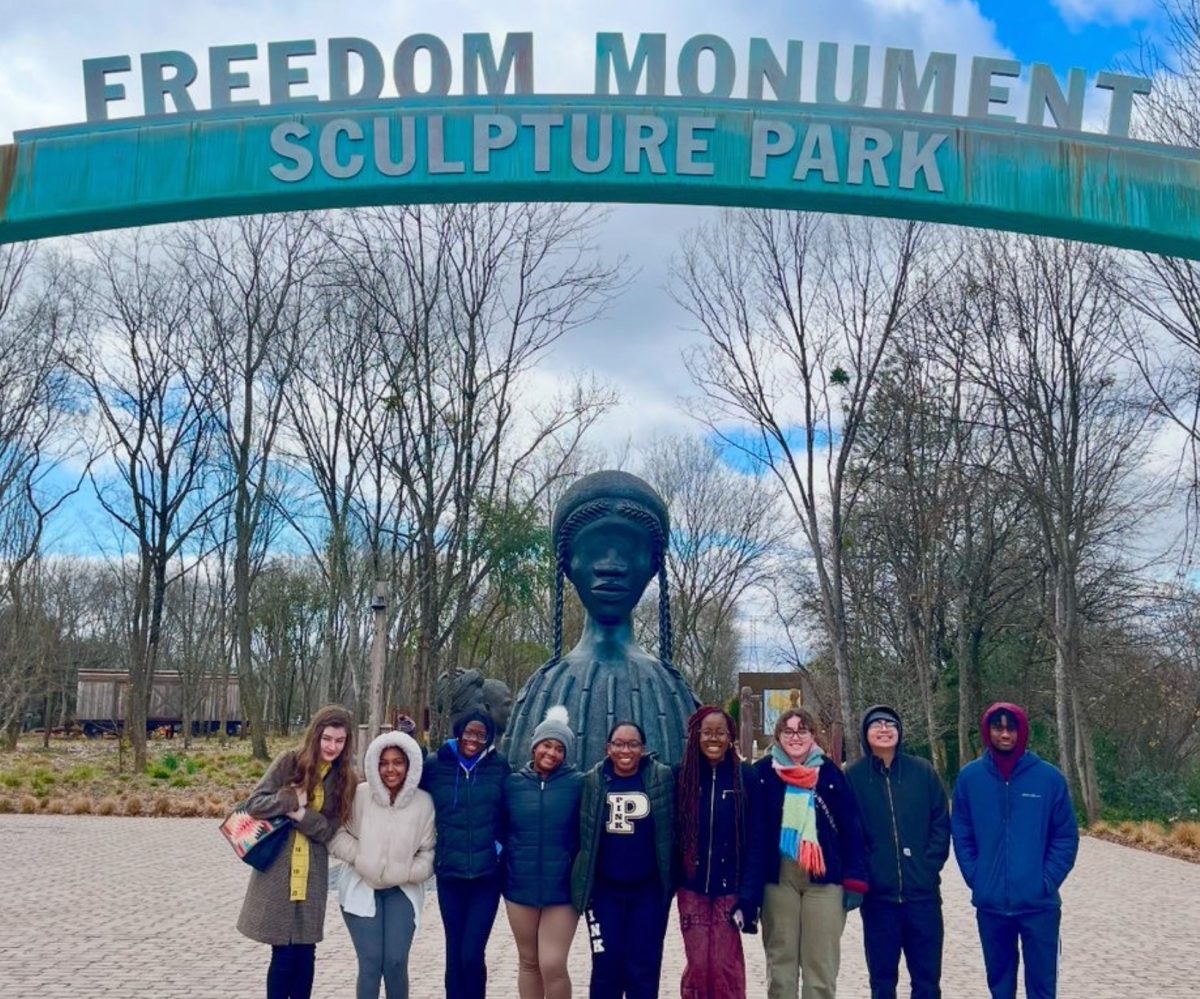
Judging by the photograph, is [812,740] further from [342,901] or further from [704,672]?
[704,672]

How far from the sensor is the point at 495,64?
5.57 metres

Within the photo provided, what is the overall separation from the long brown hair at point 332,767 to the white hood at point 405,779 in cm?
12

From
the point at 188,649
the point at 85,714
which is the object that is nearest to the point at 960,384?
the point at 188,649

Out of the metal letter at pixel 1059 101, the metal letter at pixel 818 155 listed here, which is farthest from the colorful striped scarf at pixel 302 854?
the metal letter at pixel 1059 101

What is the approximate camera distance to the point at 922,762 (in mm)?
5320

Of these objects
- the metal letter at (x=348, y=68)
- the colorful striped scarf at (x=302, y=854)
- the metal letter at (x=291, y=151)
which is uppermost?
the metal letter at (x=348, y=68)

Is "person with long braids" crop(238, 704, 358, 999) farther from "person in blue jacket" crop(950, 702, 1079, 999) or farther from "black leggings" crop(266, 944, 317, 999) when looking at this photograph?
"person in blue jacket" crop(950, 702, 1079, 999)

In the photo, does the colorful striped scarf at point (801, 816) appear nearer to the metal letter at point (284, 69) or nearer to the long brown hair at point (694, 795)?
the long brown hair at point (694, 795)

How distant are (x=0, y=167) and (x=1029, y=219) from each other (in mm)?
4814

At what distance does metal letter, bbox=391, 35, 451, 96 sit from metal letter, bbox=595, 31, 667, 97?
707mm

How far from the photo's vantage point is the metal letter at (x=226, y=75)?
5551 millimetres

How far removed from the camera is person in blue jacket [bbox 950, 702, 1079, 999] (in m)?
5.09

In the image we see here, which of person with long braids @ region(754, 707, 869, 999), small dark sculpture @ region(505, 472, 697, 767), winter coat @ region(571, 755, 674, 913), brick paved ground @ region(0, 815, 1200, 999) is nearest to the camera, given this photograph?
winter coat @ region(571, 755, 674, 913)

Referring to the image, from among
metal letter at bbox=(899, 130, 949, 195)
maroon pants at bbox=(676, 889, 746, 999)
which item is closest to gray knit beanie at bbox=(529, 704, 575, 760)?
maroon pants at bbox=(676, 889, 746, 999)
